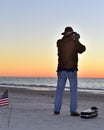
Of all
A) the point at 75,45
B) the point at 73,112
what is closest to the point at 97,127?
the point at 73,112

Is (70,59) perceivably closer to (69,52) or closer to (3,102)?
(69,52)

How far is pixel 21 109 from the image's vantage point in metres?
13.5

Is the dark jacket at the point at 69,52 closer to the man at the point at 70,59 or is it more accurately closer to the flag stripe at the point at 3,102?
the man at the point at 70,59

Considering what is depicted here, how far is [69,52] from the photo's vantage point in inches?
478

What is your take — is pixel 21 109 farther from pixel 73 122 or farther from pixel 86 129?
pixel 86 129

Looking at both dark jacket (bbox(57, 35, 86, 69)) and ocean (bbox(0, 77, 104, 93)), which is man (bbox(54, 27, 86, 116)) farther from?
ocean (bbox(0, 77, 104, 93))

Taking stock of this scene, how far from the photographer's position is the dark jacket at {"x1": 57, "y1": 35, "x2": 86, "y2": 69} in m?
12.1

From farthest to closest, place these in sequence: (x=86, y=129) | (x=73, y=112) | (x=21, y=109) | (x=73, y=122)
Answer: (x=21, y=109) < (x=73, y=112) < (x=73, y=122) < (x=86, y=129)

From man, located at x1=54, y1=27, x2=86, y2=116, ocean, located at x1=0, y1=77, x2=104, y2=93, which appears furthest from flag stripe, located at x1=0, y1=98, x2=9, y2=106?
ocean, located at x1=0, y1=77, x2=104, y2=93

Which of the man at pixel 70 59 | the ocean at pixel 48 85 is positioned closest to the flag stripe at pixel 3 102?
the man at pixel 70 59

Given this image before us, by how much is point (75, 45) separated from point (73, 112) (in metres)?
1.64

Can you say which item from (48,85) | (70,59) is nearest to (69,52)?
(70,59)

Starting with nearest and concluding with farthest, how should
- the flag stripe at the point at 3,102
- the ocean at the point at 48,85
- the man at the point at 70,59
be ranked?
the flag stripe at the point at 3,102
the man at the point at 70,59
the ocean at the point at 48,85

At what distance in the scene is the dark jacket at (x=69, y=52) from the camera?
12.1m
